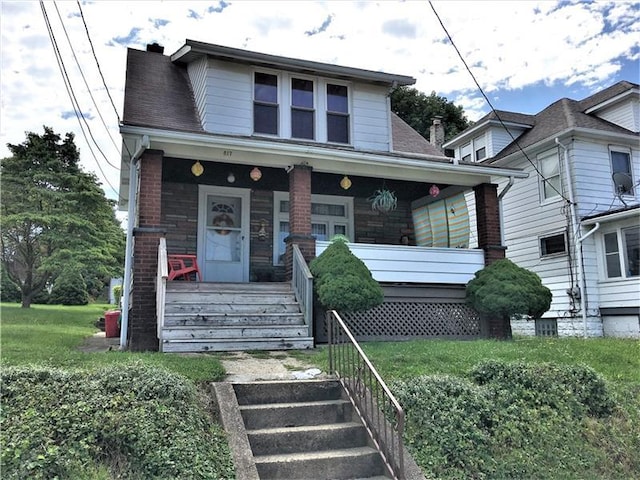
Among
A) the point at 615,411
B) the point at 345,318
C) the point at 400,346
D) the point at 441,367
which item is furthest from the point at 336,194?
the point at 615,411

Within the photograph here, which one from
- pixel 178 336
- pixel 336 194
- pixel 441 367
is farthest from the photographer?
pixel 336 194

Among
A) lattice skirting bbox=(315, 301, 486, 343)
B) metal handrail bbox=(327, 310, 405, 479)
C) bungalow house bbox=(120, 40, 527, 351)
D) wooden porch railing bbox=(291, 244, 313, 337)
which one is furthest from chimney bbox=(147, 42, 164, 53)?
metal handrail bbox=(327, 310, 405, 479)

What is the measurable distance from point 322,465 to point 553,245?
12624 millimetres

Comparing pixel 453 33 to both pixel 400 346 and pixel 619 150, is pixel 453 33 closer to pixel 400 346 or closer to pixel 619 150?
pixel 400 346

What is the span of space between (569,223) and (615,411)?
955cm

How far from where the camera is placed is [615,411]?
18.2 feet

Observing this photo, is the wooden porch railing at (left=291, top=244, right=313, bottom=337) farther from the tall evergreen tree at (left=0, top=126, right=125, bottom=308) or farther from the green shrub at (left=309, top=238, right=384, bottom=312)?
the tall evergreen tree at (left=0, top=126, right=125, bottom=308)

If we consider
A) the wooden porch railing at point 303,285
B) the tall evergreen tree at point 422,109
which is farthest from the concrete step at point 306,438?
the tall evergreen tree at point 422,109

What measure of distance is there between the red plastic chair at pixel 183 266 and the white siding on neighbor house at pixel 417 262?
261 centimetres

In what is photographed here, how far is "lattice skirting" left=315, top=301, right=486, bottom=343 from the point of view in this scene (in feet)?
31.3

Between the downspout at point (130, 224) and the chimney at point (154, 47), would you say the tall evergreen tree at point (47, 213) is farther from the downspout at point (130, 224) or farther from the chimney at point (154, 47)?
the downspout at point (130, 224)

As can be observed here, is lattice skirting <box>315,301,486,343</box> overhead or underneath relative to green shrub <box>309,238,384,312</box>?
underneath

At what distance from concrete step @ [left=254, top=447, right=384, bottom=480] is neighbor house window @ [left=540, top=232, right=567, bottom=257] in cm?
1188

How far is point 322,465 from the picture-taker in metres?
4.16
